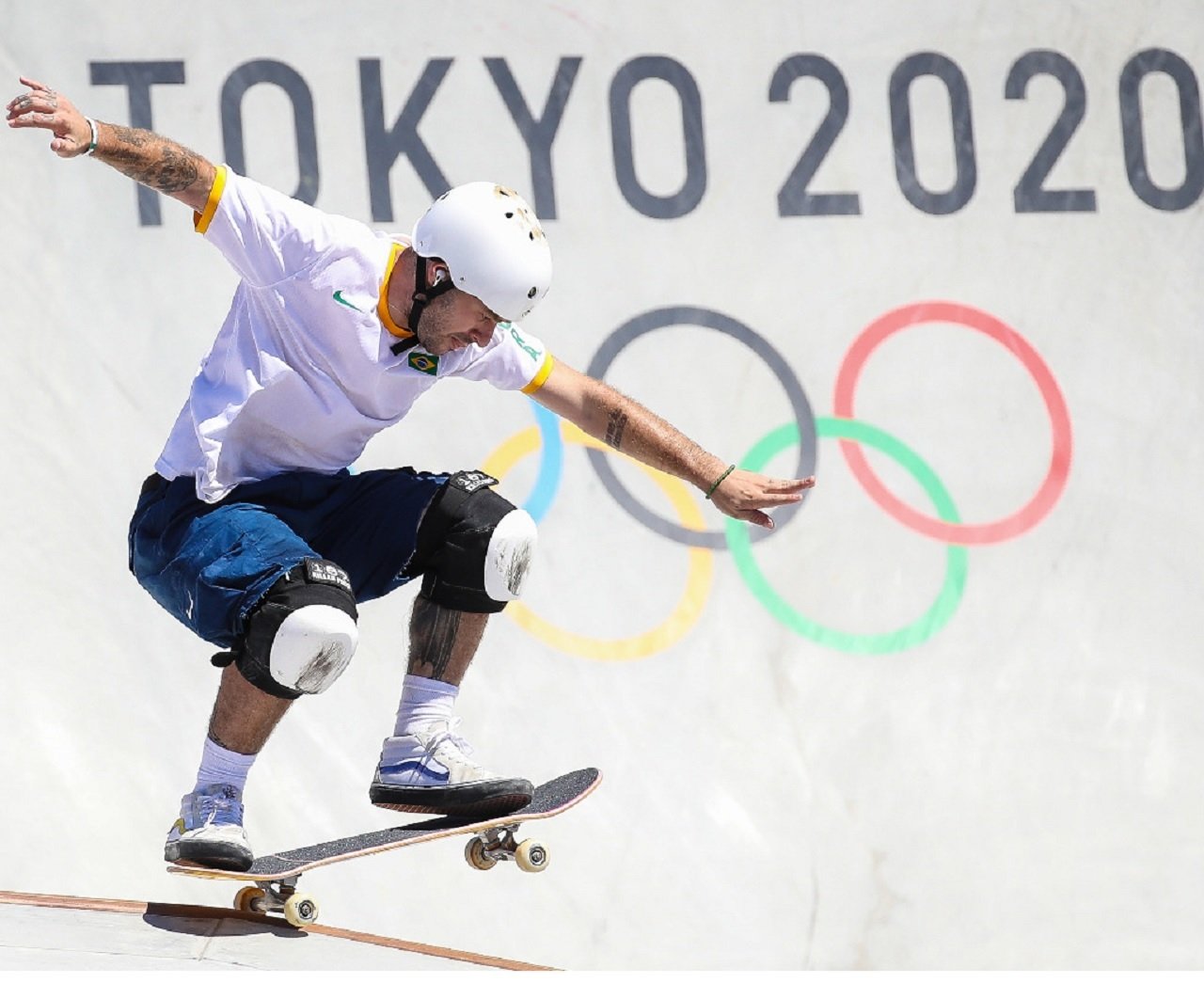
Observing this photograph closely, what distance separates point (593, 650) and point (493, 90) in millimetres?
2590

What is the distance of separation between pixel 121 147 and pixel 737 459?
3.89 metres

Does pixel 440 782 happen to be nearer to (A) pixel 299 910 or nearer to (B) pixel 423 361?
(A) pixel 299 910

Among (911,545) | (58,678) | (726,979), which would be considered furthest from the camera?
(911,545)

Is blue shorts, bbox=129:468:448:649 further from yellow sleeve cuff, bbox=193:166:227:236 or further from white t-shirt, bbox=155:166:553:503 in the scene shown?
yellow sleeve cuff, bbox=193:166:227:236

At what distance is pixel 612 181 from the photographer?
784cm

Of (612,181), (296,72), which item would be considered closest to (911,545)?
(612,181)

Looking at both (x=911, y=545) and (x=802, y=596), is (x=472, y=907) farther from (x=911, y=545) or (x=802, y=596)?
(x=911, y=545)

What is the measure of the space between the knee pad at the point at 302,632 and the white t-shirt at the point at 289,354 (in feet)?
1.42

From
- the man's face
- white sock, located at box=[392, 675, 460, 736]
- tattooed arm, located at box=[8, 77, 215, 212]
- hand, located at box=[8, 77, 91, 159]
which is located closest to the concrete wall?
white sock, located at box=[392, 675, 460, 736]

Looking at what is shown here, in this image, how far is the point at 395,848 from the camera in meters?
4.77

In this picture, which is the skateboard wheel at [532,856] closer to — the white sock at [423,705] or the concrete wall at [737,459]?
the white sock at [423,705]

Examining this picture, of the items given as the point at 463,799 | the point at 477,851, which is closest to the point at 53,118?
the point at 463,799

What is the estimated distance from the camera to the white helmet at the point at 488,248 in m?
4.58

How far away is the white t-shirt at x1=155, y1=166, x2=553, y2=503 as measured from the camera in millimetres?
4637
